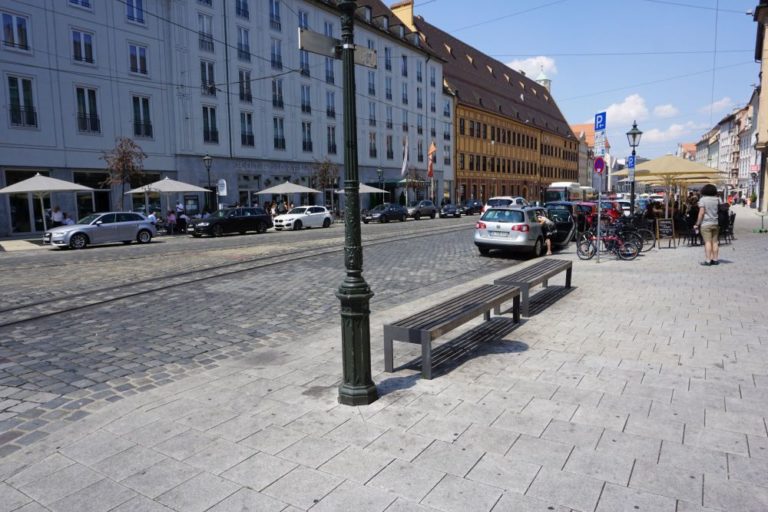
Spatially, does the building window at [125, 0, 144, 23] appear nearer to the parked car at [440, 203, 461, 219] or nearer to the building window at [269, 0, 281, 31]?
the building window at [269, 0, 281, 31]

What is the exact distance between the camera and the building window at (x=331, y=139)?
4438 centimetres

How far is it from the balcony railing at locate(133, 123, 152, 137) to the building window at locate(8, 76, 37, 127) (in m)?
5.12

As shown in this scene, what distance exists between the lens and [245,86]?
36.7m

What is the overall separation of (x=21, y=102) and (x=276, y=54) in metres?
18.0

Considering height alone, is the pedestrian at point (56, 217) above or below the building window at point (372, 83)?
below

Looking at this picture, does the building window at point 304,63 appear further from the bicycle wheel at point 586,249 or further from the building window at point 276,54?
the bicycle wheel at point 586,249

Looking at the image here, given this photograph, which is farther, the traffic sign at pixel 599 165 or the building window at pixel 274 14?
the building window at pixel 274 14

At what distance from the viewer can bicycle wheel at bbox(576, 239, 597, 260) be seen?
14344 millimetres

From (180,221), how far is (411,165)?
30237 mm

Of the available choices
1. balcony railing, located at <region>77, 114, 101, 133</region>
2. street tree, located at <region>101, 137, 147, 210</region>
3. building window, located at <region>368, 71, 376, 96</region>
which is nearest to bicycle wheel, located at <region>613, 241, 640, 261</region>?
street tree, located at <region>101, 137, 147, 210</region>

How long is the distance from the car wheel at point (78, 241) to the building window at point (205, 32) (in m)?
17.4

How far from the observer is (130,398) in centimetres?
469

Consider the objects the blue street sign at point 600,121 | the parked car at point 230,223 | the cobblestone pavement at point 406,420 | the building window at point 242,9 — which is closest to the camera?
the cobblestone pavement at point 406,420

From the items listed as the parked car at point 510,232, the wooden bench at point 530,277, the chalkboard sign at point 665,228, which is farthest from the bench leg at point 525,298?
the chalkboard sign at point 665,228
